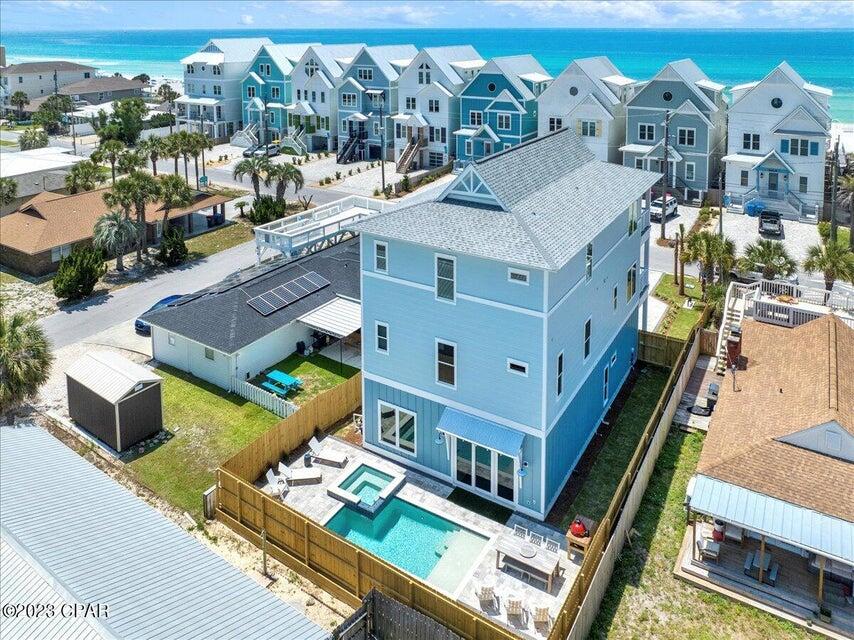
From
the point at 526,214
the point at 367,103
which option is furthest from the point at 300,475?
the point at 367,103

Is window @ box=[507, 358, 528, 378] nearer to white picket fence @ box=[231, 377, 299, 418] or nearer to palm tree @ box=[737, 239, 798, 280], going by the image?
white picket fence @ box=[231, 377, 299, 418]

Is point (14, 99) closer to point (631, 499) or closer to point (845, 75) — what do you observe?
point (631, 499)

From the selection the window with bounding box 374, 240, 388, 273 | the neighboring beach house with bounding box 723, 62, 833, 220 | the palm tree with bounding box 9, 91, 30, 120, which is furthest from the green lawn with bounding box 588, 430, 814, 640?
the palm tree with bounding box 9, 91, 30, 120

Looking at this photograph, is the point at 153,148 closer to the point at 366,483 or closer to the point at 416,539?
the point at 366,483

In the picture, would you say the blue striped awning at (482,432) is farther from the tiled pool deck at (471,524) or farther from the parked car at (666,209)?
the parked car at (666,209)

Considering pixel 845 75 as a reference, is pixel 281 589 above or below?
below

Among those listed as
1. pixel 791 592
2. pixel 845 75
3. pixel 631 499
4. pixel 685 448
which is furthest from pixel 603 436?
pixel 845 75
